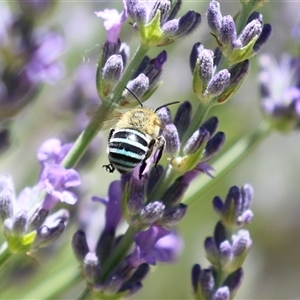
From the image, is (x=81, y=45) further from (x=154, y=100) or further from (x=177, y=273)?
(x=177, y=273)

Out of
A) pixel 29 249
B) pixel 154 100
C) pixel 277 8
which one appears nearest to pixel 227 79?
pixel 29 249

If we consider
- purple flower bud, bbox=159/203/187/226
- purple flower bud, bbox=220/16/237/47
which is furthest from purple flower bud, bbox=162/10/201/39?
purple flower bud, bbox=159/203/187/226

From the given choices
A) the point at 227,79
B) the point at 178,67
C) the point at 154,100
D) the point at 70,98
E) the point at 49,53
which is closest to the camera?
the point at 227,79

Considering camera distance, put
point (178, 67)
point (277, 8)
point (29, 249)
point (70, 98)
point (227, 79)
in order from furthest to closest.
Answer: point (178, 67)
point (277, 8)
point (70, 98)
point (29, 249)
point (227, 79)

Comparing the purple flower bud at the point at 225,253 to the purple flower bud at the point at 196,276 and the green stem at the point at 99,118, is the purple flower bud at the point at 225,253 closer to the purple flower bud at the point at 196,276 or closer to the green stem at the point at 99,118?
the purple flower bud at the point at 196,276

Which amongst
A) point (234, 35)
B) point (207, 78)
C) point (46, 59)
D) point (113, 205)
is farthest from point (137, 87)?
point (46, 59)

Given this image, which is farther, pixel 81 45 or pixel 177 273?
pixel 177 273

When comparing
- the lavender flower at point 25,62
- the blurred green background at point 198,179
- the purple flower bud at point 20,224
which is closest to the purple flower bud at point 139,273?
the purple flower bud at point 20,224

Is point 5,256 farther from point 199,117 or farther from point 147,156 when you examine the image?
point 199,117
